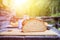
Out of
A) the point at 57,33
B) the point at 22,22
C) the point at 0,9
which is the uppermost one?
the point at 0,9

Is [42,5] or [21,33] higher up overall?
[42,5]

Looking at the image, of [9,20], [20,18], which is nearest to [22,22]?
[20,18]

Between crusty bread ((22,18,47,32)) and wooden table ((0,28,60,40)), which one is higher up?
crusty bread ((22,18,47,32))

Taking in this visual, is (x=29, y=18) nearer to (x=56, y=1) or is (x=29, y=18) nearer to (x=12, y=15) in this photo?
(x=12, y=15)

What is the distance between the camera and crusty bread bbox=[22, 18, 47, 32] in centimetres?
242

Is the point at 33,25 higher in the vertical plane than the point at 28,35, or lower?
higher

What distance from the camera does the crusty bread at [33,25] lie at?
2.42m

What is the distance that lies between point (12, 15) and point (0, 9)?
0.23 meters

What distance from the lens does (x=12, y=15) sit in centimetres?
245

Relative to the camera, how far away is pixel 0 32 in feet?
7.93

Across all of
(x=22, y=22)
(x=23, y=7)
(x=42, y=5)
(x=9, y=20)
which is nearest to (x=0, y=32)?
(x=9, y=20)

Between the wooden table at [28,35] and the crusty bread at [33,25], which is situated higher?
the crusty bread at [33,25]

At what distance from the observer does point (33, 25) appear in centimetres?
243

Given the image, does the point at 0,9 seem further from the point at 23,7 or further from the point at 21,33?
the point at 21,33
